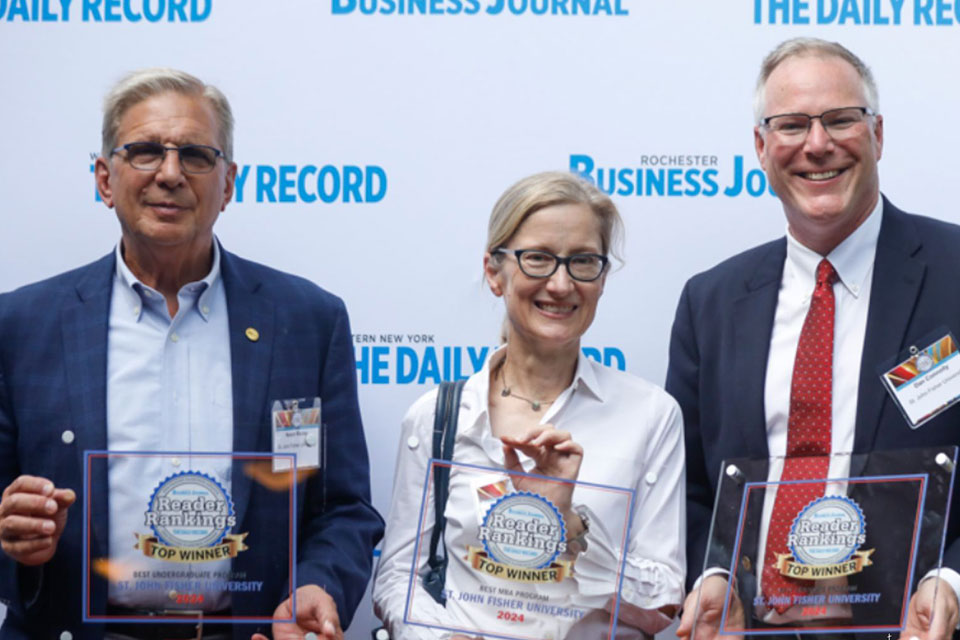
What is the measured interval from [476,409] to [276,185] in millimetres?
1110

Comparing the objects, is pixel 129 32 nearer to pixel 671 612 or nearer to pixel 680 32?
pixel 680 32

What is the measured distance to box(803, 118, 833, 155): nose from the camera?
3.00 meters

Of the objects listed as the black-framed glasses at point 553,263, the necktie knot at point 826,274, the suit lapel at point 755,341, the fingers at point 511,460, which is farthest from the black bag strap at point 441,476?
the necktie knot at point 826,274

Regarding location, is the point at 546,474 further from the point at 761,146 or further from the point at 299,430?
the point at 761,146

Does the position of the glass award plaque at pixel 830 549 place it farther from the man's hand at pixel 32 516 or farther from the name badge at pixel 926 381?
the man's hand at pixel 32 516

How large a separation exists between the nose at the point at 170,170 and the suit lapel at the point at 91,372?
0.32 meters

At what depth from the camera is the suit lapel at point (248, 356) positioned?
2926 millimetres

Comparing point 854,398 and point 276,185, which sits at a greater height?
point 276,185

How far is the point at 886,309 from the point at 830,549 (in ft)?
2.21

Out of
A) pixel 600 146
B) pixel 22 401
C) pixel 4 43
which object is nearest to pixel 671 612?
pixel 600 146

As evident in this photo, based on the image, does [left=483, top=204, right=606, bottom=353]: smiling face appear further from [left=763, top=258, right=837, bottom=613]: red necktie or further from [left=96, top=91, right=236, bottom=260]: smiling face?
[left=96, top=91, right=236, bottom=260]: smiling face

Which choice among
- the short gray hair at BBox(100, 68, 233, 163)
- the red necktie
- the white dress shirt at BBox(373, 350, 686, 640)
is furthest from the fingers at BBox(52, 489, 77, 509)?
the red necktie

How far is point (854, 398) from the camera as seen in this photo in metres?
2.95

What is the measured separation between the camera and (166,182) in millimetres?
2934
